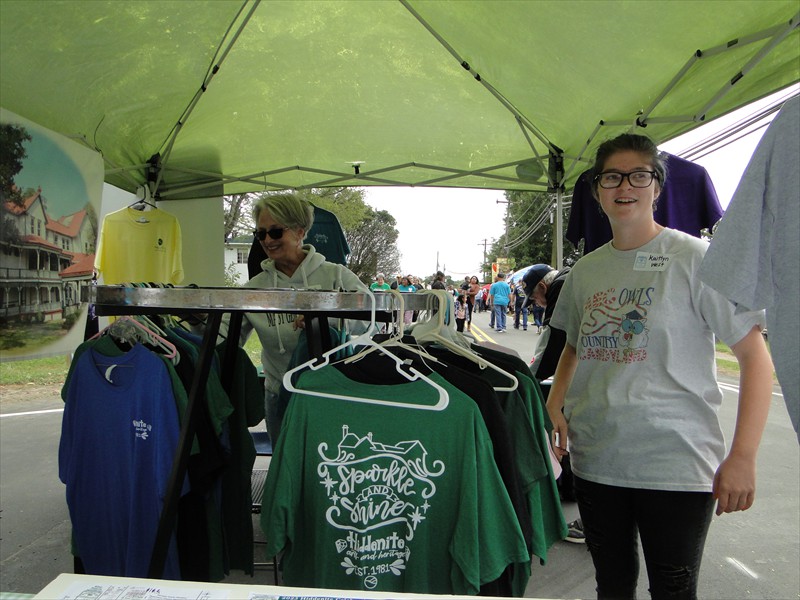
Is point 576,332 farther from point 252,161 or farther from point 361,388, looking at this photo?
point 252,161

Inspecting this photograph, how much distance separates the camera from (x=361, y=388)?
1330 mm

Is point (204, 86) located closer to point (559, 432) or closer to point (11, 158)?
point (11, 158)

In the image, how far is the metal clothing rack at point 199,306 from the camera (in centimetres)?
132

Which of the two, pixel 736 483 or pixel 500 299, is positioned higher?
pixel 500 299

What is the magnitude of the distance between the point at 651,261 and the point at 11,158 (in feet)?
9.26

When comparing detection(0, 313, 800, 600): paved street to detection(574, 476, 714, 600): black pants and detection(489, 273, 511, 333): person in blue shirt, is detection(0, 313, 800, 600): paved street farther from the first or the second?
detection(489, 273, 511, 333): person in blue shirt

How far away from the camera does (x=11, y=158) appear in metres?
2.44

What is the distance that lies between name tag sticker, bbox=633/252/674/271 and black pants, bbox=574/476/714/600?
0.68m

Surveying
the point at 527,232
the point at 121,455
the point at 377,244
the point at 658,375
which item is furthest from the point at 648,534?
the point at 377,244

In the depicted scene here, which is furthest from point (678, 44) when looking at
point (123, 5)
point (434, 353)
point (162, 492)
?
point (162, 492)

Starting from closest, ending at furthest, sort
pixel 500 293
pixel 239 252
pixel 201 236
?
pixel 201 236, pixel 500 293, pixel 239 252

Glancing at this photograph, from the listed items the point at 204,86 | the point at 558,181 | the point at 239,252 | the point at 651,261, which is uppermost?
the point at 239,252

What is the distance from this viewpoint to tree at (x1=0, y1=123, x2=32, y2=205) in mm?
2385

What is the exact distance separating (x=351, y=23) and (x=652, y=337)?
9.89ft
